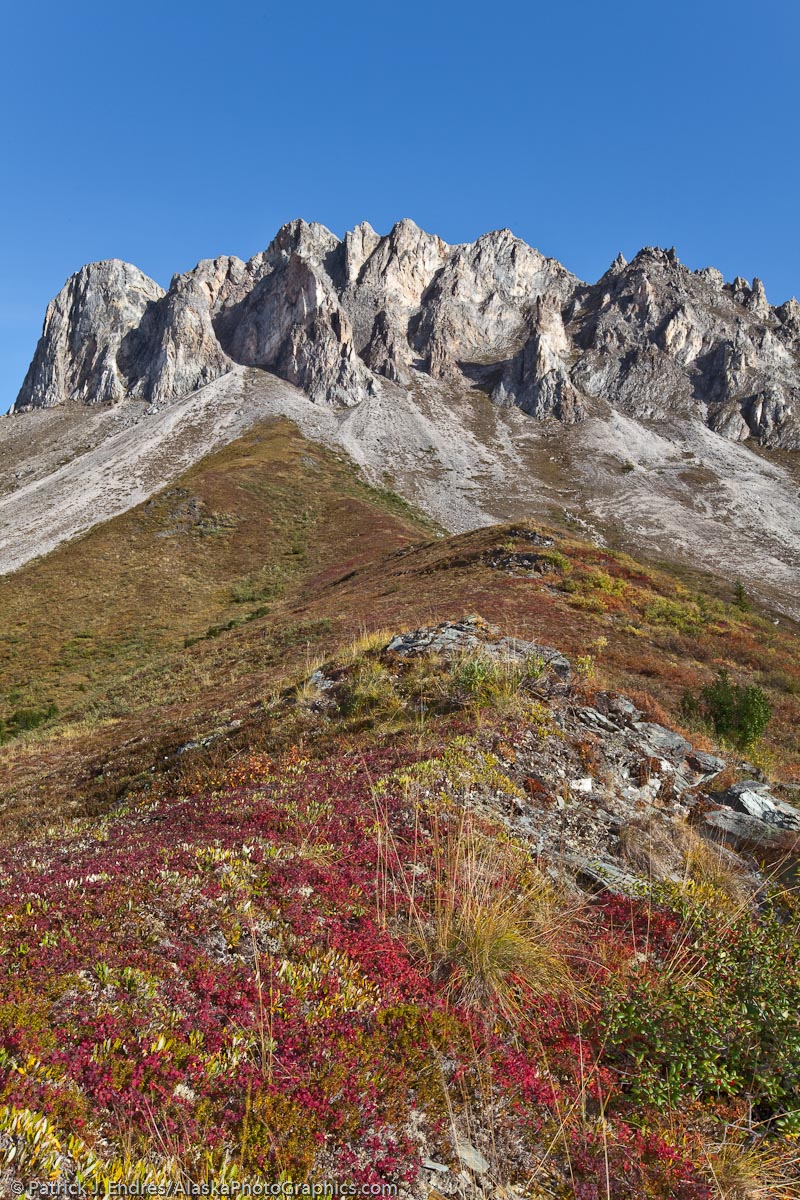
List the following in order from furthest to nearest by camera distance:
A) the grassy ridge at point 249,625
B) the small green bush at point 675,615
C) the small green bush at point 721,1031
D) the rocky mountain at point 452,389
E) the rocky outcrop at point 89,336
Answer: the rocky outcrop at point 89,336 → the rocky mountain at point 452,389 → the small green bush at point 675,615 → the grassy ridge at point 249,625 → the small green bush at point 721,1031

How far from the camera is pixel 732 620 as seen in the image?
95.6ft

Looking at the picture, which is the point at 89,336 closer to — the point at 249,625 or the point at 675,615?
the point at 249,625

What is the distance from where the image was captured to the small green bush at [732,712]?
42.4 feet

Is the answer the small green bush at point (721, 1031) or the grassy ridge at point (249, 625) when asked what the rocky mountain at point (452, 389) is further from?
the small green bush at point (721, 1031)

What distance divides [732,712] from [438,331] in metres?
169

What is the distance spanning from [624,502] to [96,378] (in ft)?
431

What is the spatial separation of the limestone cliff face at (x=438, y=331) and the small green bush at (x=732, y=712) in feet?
420

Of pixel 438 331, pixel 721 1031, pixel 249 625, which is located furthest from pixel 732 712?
pixel 438 331

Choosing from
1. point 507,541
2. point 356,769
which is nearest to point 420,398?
point 507,541

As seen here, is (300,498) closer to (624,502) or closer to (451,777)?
(624,502)

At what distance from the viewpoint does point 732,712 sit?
1338 cm

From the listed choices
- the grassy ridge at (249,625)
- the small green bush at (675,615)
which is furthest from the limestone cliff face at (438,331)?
the small green bush at (675,615)

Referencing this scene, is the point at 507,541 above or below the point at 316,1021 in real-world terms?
above

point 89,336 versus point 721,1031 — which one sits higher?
point 89,336
